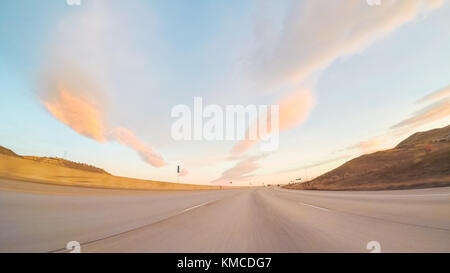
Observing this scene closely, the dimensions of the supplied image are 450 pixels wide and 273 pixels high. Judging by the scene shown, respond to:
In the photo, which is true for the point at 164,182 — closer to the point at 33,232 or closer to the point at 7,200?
the point at 7,200

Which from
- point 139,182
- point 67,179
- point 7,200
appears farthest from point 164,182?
point 7,200

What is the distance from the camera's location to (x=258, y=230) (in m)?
5.07

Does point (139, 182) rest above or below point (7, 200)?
below

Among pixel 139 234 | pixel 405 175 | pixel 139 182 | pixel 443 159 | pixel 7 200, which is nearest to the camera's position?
pixel 139 234

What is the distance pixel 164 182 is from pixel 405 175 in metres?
44.2

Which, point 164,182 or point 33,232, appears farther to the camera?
point 164,182

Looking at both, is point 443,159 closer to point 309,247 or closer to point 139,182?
point 309,247

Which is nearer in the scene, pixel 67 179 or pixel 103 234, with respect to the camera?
pixel 103 234
